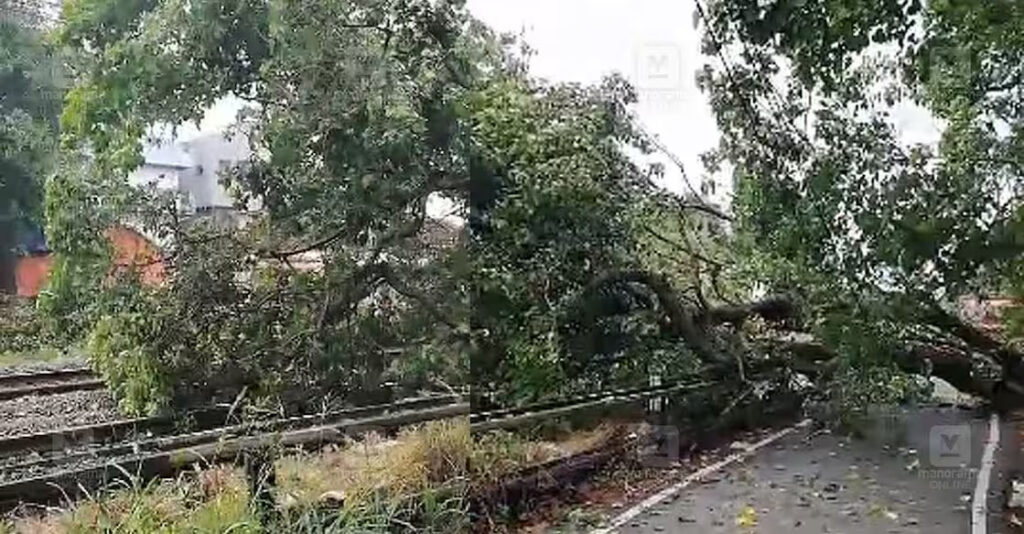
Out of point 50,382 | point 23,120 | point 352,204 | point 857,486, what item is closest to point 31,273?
point 23,120

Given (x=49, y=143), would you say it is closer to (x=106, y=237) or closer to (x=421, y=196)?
(x=106, y=237)

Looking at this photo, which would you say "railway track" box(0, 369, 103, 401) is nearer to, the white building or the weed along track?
the weed along track

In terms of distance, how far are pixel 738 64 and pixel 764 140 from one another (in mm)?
321

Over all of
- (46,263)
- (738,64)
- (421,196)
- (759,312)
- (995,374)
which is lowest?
(995,374)

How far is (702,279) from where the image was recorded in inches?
169

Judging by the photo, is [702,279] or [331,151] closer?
[331,151]

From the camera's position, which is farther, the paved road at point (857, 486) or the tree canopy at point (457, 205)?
the tree canopy at point (457, 205)

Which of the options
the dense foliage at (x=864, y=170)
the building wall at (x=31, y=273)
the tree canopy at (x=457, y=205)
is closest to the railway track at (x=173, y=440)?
the tree canopy at (x=457, y=205)

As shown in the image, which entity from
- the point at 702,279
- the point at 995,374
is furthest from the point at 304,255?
the point at 995,374

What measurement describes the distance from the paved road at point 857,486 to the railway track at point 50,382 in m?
2.08

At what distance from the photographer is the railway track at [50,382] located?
11.9 ft

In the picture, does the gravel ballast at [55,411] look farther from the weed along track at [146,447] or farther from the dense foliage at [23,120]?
the dense foliage at [23,120]

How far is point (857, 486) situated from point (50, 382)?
299cm

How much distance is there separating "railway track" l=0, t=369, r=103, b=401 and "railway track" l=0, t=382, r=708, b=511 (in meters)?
0.23
